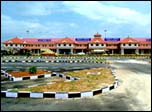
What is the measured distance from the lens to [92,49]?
240 feet

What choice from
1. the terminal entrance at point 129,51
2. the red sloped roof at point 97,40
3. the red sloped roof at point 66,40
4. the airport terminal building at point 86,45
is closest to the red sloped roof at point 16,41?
Result: the airport terminal building at point 86,45

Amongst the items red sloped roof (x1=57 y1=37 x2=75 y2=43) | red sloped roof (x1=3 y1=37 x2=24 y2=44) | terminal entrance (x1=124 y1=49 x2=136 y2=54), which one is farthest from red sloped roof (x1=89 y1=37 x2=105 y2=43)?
red sloped roof (x1=3 y1=37 x2=24 y2=44)

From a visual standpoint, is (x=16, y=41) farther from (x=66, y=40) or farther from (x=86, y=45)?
(x=86, y=45)

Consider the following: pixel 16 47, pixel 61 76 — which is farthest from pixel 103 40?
pixel 61 76

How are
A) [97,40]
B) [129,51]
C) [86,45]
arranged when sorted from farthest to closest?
[129,51] → [86,45] → [97,40]

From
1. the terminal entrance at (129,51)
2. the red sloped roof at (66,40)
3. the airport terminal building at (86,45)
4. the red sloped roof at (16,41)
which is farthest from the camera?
the red sloped roof at (16,41)

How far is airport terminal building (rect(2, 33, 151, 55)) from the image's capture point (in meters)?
72.9

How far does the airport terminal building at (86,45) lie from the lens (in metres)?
72.9

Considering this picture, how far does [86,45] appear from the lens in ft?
243

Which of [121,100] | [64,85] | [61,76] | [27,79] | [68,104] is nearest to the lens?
[68,104]

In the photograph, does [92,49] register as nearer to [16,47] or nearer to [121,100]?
[16,47]

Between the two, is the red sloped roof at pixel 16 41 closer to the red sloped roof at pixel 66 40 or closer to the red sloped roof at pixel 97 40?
the red sloped roof at pixel 66 40

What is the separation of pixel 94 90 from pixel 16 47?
217ft

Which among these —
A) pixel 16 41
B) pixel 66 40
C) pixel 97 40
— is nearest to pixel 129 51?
pixel 97 40
